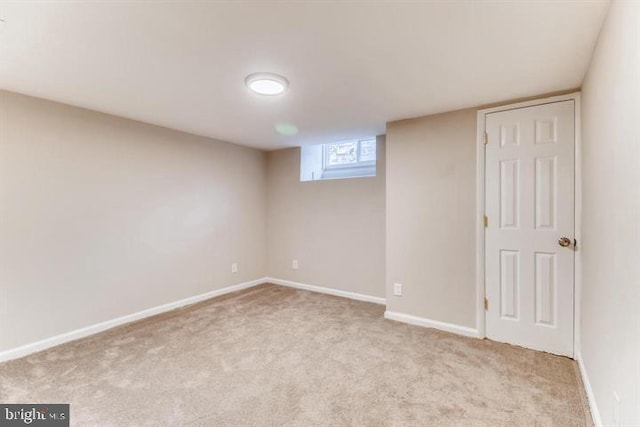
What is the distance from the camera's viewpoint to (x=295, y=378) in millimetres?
2018

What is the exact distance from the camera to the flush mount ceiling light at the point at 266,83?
206 centimetres

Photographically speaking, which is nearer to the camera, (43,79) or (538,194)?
(43,79)

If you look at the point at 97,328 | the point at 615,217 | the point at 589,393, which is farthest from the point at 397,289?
the point at 97,328

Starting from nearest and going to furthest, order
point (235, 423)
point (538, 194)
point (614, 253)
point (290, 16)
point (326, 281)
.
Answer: point (614, 253), point (290, 16), point (235, 423), point (538, 194), point (326, 281)

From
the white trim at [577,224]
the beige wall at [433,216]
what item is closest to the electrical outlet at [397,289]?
the beige wall at [433,216]

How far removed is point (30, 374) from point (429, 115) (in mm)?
3837

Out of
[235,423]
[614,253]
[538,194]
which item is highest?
[538,194]

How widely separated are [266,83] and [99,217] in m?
2.12

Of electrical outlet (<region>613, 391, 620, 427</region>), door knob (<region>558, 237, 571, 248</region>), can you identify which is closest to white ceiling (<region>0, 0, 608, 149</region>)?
door knob (<region>558, 237, 571, 248</region>)

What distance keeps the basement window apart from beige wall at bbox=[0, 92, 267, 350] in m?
1.08

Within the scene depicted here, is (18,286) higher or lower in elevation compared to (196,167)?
lower

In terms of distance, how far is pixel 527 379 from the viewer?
2002 mm

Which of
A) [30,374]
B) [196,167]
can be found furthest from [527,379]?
[196,167]

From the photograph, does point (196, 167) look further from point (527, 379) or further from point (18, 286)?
point (527, 379)
